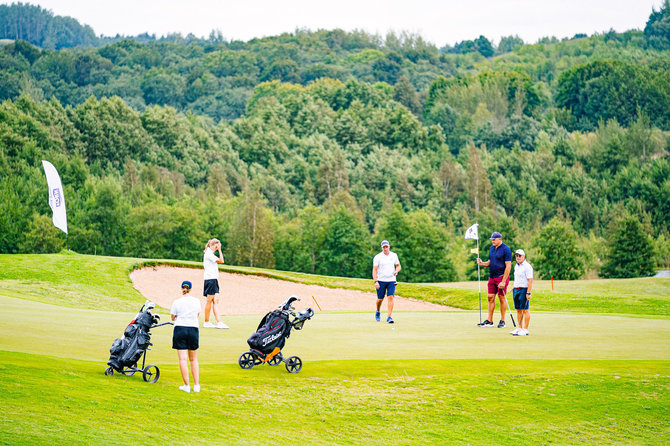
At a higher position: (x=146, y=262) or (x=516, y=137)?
(x=516, y=137)

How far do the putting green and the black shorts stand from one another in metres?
1.95

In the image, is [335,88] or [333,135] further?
[335,88]

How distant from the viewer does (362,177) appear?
138 meters

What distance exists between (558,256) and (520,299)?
54.9 metres

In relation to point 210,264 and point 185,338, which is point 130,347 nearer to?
point 185,338

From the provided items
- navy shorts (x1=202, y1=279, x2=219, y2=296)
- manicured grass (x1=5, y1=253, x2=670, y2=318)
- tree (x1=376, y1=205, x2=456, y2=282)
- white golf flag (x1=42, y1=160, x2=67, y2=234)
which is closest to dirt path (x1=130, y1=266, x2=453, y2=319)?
manicured grass (x1=5, y1=253, x2=670, y2=318)

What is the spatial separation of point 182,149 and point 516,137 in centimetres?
7071

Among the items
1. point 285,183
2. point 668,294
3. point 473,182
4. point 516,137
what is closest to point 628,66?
point 516,137

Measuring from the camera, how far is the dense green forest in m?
82.4

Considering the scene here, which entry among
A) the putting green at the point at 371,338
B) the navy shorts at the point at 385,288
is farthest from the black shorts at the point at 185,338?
the navy shorts at the point at 385,288

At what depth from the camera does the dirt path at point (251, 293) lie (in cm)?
3416

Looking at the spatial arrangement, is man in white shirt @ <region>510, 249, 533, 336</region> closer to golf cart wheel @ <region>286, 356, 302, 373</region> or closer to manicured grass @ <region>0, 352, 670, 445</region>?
manicured grass @ <region>0, 352, 670, 445</region>

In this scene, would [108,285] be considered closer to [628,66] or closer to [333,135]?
[333,135]

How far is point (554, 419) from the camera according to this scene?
13.2 metres
